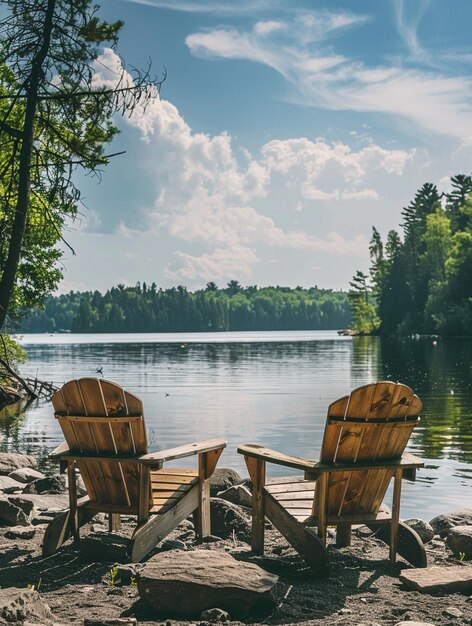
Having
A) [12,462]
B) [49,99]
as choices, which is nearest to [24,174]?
[49,99]

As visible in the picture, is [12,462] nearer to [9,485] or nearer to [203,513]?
[9,485]

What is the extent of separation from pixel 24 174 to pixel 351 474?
4.24 meters

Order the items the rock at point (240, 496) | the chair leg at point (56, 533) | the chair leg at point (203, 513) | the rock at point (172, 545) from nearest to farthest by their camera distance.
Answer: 1. the chair leg at point (56, 533)
2. the rock at point (172, 545)
3. the chair leg at point (203, 513)
4. the rock at point (240, 496)

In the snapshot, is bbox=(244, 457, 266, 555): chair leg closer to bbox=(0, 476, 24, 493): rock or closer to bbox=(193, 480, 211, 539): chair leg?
bbox=(193, 480, 211, 539): chair leg

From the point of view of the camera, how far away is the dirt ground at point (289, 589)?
207 inches

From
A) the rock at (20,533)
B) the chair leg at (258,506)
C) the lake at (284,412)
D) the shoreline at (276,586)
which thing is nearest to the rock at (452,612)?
the shoreline at (276,586)

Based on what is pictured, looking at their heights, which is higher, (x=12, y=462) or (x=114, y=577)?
(x=114, y=577)

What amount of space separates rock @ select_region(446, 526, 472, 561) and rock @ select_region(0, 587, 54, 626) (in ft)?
Answer: 12.5

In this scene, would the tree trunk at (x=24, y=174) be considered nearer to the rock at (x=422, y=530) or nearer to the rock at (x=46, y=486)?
the rock at (x=46, y=486)

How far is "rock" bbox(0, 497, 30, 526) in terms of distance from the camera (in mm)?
8055

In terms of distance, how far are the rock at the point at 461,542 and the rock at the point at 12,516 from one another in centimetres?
385

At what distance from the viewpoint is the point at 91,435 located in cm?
672

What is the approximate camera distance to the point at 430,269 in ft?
310

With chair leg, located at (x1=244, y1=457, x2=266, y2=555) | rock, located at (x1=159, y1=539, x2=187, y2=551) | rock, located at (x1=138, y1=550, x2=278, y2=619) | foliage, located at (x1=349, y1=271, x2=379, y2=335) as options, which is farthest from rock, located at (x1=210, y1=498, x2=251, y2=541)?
foliage, located at (x1=349, y1=271, x2=379, y2=335)
